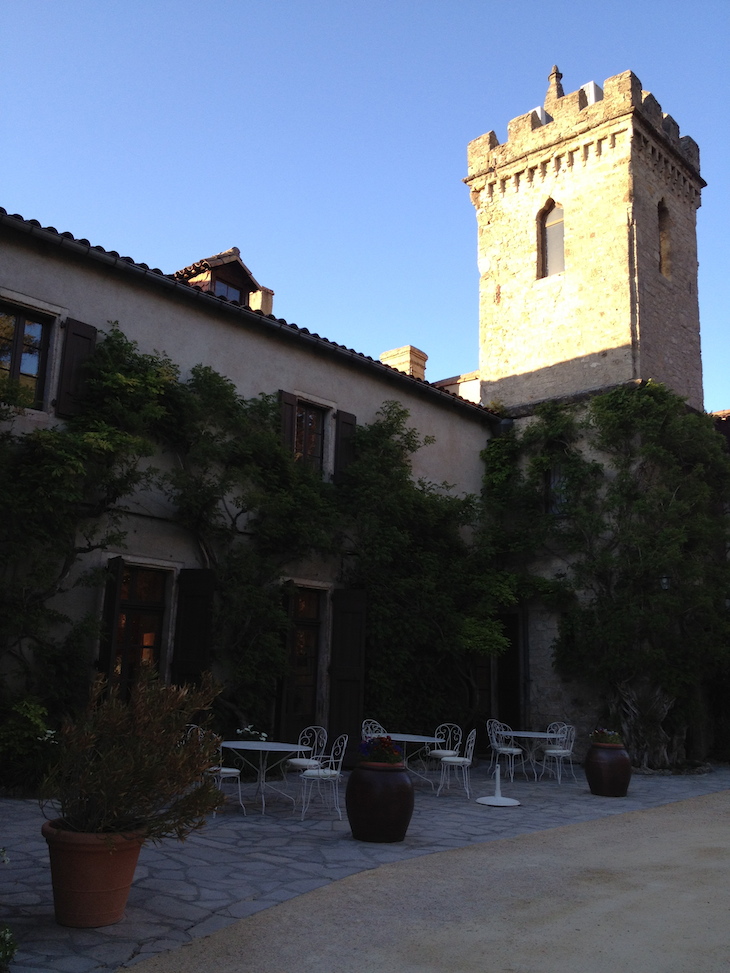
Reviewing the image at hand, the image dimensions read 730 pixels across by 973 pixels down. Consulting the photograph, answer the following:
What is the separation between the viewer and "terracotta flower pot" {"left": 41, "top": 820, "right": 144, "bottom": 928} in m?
4.34

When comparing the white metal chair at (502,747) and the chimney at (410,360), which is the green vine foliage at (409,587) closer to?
the white metal chair at (502,747)

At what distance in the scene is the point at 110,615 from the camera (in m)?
9.18

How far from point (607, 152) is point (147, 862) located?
14.3m

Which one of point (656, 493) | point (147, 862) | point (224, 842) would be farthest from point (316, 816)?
point (656, 493)

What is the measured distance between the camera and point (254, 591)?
10266 millimetres

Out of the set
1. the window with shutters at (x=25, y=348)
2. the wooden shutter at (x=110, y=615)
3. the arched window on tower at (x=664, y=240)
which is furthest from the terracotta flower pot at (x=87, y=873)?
the arched window on tower at (x=664, y=240)

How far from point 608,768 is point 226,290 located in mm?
8859

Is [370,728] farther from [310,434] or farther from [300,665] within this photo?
[310,434]

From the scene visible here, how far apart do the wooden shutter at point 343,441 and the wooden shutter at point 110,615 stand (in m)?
4.02

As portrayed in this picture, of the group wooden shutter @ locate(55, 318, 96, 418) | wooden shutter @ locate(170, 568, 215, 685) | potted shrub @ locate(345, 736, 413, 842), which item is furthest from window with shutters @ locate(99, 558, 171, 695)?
potted shrub @ locate(345, 736, 413, 842)

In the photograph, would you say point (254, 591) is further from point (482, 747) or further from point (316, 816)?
point (482, 747)

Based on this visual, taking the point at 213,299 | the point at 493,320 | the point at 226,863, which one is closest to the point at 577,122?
the point at 493,320

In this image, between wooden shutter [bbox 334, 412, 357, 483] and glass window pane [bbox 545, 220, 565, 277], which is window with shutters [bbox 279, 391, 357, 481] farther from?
glass window pane [bbox 545, 220, 565, 277]

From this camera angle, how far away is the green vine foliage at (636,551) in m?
12.5
